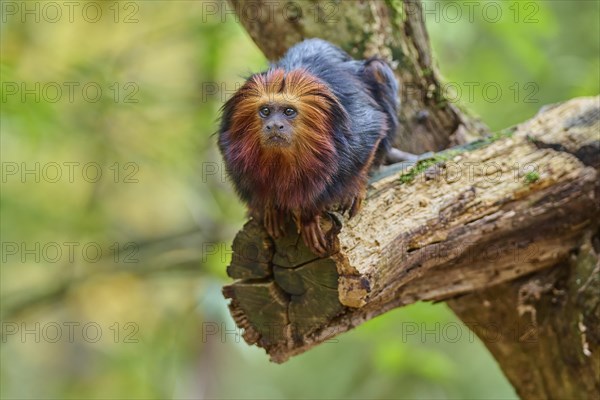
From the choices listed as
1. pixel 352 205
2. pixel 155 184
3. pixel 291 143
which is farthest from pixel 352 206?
pixel 155 184

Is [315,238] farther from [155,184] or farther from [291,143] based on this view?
[155,184]

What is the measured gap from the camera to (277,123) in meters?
2.76

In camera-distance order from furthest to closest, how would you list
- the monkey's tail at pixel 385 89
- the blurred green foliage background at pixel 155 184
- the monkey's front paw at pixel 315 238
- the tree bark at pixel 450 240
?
the blurred green foliage background at pixel 155 184
the monkey's tail at pixel 385 89
the tree bark at pixel 450 240
the monkey's front paw at pixel 315 238

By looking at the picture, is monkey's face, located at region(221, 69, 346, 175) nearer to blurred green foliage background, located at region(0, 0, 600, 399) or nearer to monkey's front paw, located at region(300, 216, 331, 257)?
monkey's front paw, located at region(300, 216, 331, 257)

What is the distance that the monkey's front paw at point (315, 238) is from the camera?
9.02 feet

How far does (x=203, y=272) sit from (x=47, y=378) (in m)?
3.64

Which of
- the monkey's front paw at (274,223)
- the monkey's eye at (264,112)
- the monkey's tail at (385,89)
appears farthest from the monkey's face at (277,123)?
the monkey's tail at (385,89)

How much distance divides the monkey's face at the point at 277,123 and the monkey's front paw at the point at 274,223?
12.7 inches

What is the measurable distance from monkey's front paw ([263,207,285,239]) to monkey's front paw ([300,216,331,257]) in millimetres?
109

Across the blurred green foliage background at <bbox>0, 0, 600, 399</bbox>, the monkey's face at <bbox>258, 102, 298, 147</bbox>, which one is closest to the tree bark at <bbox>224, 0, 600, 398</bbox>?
the monkey's face at <bbox>258, 102, 298, 147</bbox>

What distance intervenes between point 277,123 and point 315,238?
0.49 metres

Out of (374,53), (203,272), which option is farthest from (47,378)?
(374,53)

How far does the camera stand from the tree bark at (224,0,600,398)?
288 centimetres

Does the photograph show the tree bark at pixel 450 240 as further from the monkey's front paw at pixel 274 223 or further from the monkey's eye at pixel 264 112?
the monkey's eye at pixel 264 112
